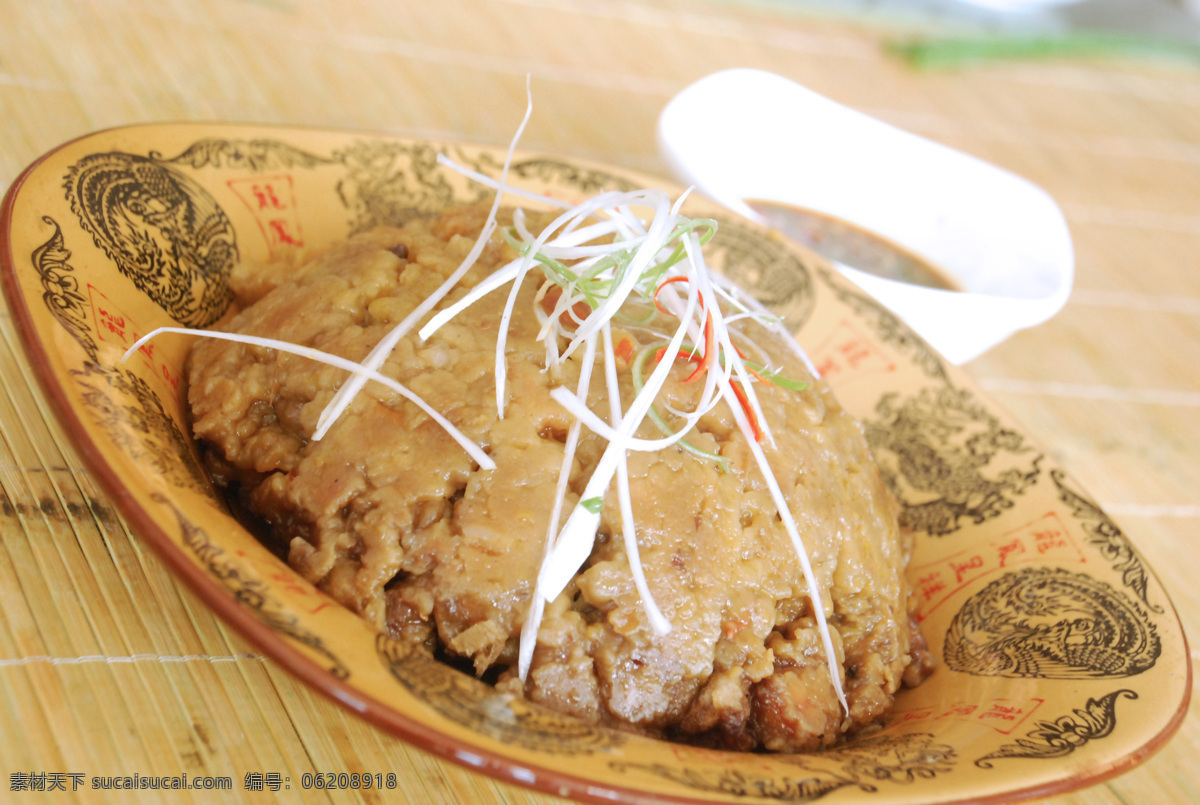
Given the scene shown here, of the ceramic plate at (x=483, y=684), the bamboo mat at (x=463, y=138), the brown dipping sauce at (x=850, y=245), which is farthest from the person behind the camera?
the brown dipping sauce at (x=850, y=245)

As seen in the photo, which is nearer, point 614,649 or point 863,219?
point 614,649

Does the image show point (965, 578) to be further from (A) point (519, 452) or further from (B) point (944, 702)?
(A) point (519, 452)

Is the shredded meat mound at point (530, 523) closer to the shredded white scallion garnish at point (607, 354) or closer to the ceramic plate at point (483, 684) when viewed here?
the shredded white scallion garnish at point (607, 354)

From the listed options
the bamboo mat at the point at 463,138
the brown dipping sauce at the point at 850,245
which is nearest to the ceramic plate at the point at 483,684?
the bamboo mat at the point at 463,138

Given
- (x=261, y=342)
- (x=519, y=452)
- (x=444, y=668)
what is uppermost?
(x=261, y=342)

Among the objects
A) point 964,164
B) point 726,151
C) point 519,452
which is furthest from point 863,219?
point 519,452

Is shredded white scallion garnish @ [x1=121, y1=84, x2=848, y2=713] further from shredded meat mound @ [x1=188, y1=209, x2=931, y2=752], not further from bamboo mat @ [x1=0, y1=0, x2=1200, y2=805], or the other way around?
bamboo mat @ [x1=0, y1=0, x2=1200, y2=805]

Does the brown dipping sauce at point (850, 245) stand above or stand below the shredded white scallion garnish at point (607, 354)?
below
